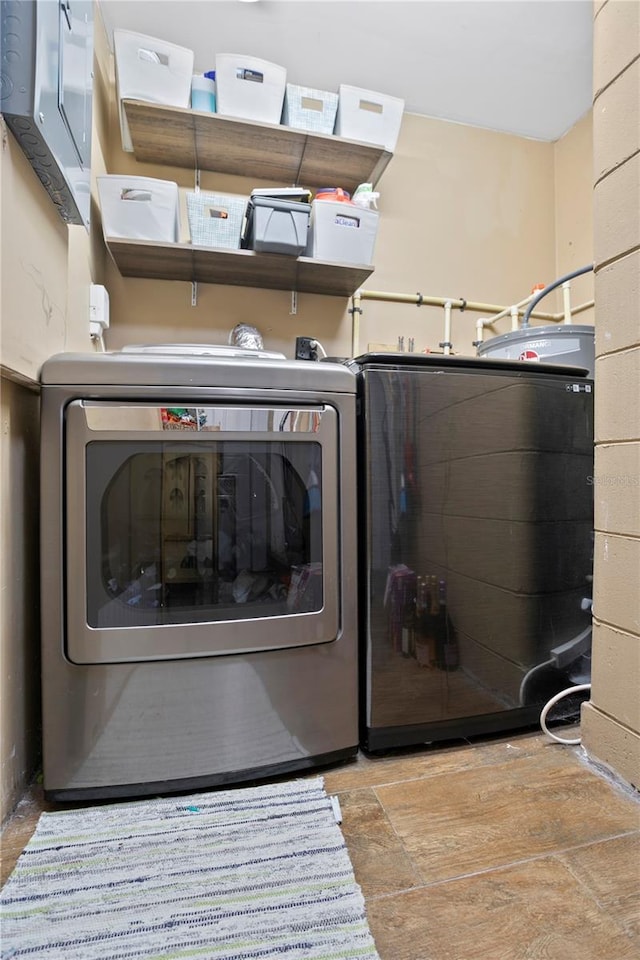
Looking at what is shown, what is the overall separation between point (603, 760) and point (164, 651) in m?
0.92

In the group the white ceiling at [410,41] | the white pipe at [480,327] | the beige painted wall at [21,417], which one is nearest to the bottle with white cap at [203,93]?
the white ceiling at [410,41]

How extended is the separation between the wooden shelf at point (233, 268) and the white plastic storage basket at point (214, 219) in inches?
1.9

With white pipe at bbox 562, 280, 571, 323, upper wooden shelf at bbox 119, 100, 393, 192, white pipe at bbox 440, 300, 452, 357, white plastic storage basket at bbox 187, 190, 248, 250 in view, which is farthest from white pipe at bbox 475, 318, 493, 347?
white plastic storage basket at bbox 187, 190, 248, 250

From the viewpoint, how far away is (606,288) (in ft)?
3.02

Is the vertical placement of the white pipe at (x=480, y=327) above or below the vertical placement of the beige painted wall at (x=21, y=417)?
above

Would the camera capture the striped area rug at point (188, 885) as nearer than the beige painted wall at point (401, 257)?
Yes

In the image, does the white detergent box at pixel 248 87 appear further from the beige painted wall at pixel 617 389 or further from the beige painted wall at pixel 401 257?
the beige painted wall at pixel 617 389

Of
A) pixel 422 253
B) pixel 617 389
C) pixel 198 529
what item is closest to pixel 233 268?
pixel 422 253

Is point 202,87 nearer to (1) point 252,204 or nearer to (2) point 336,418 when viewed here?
(1) point 252,204

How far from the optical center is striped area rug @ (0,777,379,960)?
1.98 feet

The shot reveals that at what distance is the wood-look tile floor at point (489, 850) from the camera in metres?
0.61

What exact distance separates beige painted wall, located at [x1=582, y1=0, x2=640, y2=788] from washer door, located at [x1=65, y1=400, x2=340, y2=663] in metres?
0.54

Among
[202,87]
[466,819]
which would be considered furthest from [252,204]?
[466,819]

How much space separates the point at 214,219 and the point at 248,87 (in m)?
0.45
